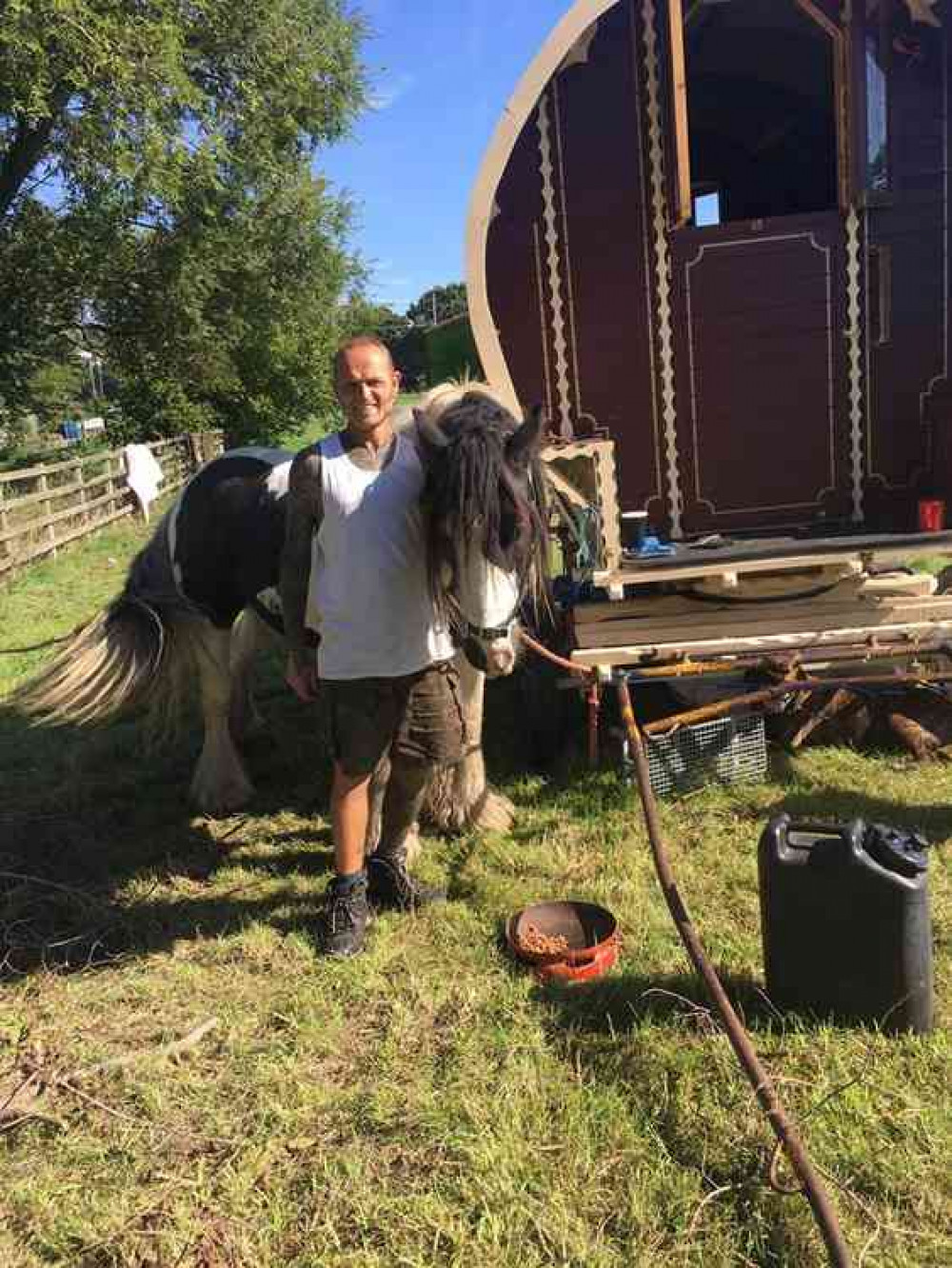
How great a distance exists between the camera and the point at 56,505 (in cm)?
1337

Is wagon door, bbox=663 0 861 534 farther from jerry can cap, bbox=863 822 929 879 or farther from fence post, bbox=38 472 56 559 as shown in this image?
fence post, bbox=38 472 56 559

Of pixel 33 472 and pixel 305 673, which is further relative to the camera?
pixel 33 472

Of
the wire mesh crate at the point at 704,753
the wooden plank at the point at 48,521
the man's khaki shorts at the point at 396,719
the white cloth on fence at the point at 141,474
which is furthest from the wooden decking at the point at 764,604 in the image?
the white cloth on fence at the point at 141,474

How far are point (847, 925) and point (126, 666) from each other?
10.7ft

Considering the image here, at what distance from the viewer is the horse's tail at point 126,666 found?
4258 millimetres

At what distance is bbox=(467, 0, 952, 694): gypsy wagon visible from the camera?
13.1 ft

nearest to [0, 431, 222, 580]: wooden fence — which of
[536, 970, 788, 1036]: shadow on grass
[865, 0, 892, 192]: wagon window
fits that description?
[865, 0, 892, 192]: wagon window

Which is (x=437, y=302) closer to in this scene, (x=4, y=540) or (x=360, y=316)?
(x=360, y=316)

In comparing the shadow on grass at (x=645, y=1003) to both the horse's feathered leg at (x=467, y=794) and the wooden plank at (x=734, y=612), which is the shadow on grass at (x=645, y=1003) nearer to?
the horse's feathered leg at (x=467, y=794)

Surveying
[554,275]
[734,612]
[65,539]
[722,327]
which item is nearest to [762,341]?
[722,327]

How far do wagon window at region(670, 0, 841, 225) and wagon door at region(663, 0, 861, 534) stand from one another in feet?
0.06

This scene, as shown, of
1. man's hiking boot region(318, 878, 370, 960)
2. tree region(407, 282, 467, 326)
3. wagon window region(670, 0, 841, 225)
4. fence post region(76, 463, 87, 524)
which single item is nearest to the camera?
man's hiking boot region(318, 878, 370, 960)

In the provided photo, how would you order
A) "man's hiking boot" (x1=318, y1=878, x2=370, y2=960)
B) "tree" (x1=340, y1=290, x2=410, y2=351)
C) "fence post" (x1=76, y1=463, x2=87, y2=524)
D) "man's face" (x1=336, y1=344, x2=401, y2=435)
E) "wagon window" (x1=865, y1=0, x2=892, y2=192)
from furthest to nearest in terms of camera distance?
"tree" (x1=340, y1=290, x2=410, y2=351) → "fence post" (x1=76, y1=463, x2=87, y2=524) → "wagon window" (x1=865, y1=0, x2=892, y2=192) → "man's hiking boot" (x1=318, y1=878, x2=370, y2=960) → "man's face" (x1=336, y1=344, x2=401, y2=435)

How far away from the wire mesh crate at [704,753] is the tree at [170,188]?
490 inches
